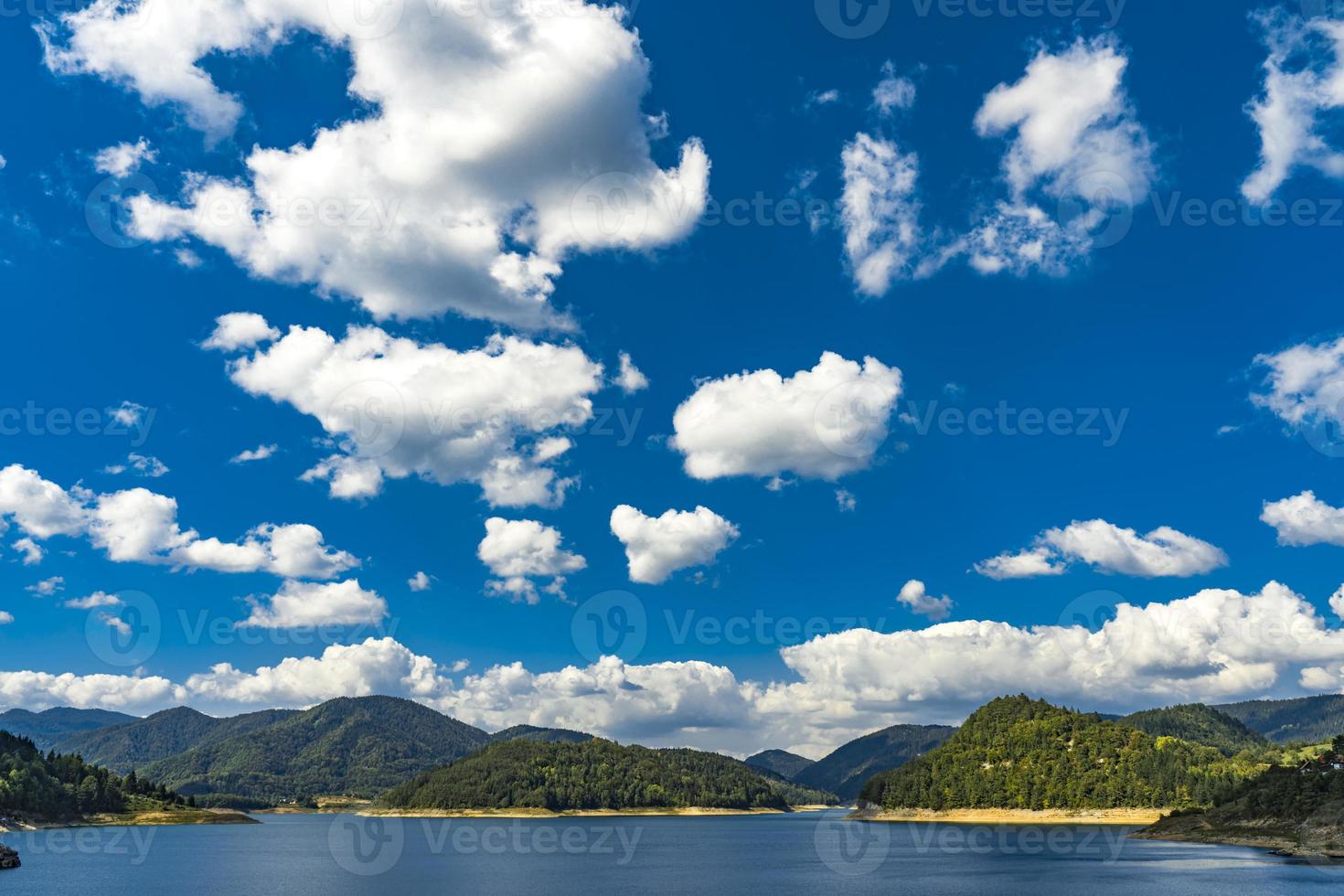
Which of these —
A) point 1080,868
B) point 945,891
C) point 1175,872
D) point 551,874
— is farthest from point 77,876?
point 1175,872

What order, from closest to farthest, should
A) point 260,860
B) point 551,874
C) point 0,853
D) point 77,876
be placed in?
point 77,876 → point 551,874 → point 0,853 → point 260,860

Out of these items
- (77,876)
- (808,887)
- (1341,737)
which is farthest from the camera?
(1341,737)

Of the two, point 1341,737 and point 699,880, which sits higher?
point 1341,737

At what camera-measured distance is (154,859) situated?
598 feet

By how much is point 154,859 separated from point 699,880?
384ft

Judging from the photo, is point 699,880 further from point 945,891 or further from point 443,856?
point 443,856

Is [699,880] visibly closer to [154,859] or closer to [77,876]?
[77,876]

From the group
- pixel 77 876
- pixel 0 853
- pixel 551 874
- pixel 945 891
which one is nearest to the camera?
pixel 945 891

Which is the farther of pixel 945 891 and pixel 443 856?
pixel 443 856

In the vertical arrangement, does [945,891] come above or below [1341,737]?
below

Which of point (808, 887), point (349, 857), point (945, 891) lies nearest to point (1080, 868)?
point (945, 891)

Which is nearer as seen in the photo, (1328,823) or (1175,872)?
(1175,872)

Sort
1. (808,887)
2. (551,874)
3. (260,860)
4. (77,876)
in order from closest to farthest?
1. (808,887)
2. (77,876)
3. (551,874)
4. (260,860)

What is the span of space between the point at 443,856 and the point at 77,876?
68225 millimetres
